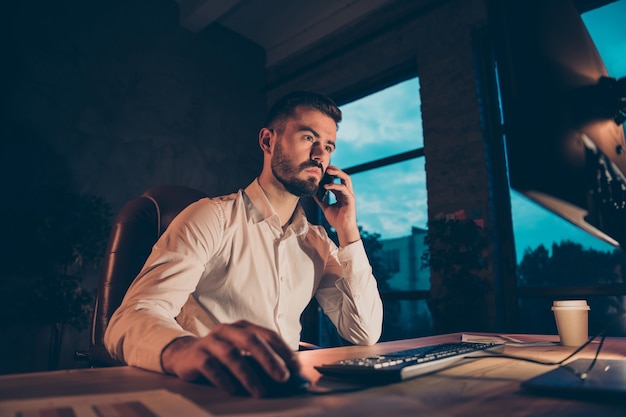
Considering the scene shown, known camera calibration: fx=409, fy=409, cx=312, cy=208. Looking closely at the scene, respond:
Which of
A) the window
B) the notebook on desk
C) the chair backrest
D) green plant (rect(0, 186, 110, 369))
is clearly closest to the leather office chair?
the chair backrest

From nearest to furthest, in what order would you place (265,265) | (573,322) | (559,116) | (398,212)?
(559,116) → (573,322) → (265,265) → (398,212)

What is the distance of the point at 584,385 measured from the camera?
0.48 meters

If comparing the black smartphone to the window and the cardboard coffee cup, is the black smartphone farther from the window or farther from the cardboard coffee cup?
the window

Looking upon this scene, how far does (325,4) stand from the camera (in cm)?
493

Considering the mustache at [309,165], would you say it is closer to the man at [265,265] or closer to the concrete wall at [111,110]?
the man at [265,265]

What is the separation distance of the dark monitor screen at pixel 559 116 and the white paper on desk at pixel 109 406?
0.47 meters

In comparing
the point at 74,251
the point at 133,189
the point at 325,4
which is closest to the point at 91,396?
the point at 74,251

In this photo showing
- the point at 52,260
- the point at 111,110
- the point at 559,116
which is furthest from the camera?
the point at 111,110

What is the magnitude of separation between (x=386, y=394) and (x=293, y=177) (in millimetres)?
1141

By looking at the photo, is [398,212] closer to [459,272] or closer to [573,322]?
[459,272]

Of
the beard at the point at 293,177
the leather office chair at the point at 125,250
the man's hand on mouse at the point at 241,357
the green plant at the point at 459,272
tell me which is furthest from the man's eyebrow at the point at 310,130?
the green plant at the point at 459,272

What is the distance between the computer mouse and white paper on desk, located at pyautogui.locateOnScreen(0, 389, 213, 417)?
77 mm

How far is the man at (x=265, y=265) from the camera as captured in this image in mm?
794

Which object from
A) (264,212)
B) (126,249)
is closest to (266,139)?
(264,212)
